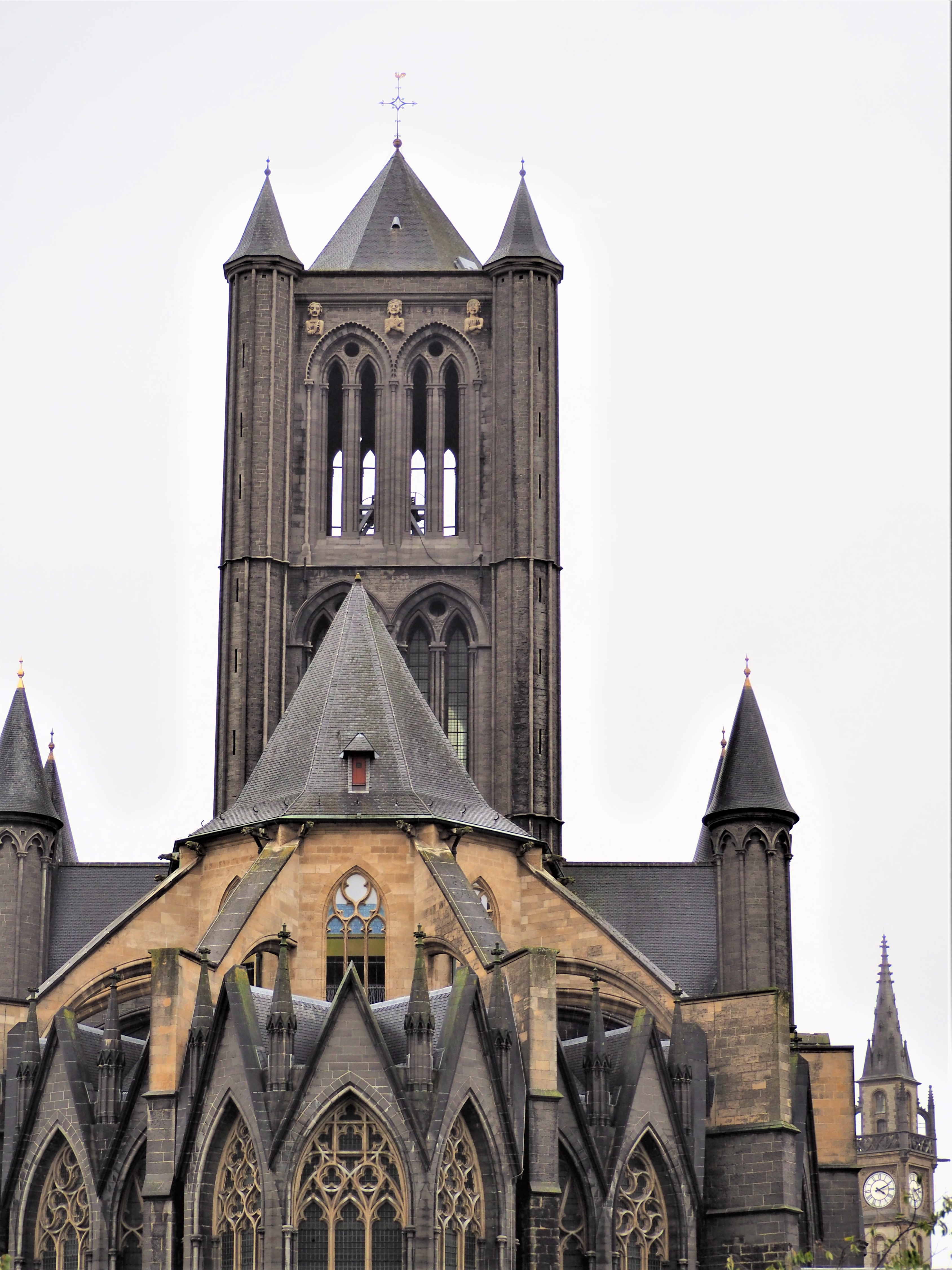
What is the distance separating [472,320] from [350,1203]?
123 ft

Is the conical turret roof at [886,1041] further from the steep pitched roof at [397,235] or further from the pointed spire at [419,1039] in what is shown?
the pointed spire at [419,1039]

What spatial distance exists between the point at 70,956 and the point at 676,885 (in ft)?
53.3

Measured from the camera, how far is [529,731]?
253 feet

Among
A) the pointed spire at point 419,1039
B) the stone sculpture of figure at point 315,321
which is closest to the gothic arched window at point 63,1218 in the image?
the pointed spire at point 419,1039

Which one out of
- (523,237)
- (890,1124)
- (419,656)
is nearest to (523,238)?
(523,237)

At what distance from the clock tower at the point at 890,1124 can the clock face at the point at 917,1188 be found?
1.9 inches

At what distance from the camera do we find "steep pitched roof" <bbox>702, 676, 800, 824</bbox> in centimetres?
6650

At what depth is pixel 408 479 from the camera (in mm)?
81438

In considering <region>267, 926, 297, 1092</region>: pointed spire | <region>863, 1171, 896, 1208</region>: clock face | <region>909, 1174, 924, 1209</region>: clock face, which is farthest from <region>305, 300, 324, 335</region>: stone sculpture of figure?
<region>863, 1171, 896, 1208</region>: clock face

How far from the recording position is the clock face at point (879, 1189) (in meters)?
156

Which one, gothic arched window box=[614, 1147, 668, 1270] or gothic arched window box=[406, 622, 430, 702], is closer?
gothic arched window box=[614, 1147, 668, 1270]

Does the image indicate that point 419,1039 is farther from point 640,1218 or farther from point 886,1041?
point 886,1041

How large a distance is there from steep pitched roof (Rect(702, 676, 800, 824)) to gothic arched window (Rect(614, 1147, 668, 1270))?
1212cm

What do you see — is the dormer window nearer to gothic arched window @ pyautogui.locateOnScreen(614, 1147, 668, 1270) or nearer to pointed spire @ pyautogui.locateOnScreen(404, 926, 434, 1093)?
pointed spire @ pyautogui.locateOnScreen(404, 926, 434, 1093)
